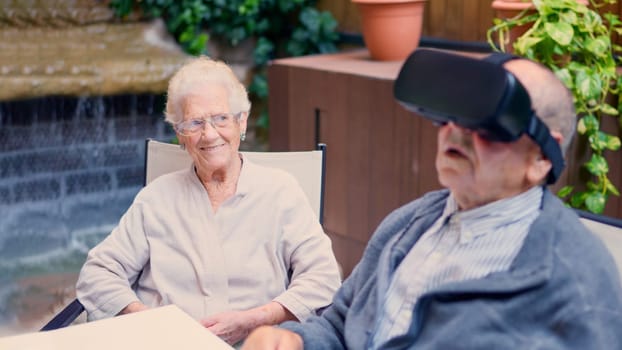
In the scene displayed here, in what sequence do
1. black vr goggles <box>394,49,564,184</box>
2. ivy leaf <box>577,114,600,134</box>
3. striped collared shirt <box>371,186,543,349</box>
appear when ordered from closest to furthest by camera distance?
black vr goggles <box>394,49,564,184</box> → striped collared shirt <box>371,186,543,349</box> → ivy leaf <box>577,114,600,134</box>

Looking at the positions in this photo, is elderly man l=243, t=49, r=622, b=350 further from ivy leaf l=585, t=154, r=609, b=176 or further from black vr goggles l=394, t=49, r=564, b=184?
ivy leaf l=585, t=154, r=609, b=176

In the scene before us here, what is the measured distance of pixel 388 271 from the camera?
1.32m

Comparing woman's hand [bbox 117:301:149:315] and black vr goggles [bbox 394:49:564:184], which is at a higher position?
black vr goggles [bbox 394:49:564:184]

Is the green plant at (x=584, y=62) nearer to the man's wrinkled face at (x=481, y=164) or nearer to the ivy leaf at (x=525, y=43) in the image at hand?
the ivy leaf at (x=525, y=43)

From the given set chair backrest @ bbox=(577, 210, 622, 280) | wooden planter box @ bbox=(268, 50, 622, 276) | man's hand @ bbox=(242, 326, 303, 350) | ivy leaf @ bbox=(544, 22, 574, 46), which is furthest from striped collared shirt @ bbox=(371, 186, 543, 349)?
wooden planter box @ bbox=(268, 50, 622, 276)

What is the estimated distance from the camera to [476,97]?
3.53ft

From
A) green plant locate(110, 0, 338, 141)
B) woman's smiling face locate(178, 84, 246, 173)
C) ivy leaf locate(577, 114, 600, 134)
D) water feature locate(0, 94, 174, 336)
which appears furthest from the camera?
green plant locate(110, 0, 338, 141)

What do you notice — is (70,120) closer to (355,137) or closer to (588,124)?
(355,137)

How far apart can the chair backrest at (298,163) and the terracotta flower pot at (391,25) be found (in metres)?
1.44

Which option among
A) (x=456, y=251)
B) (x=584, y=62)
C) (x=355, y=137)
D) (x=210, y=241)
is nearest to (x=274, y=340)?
(x=456, y=251)

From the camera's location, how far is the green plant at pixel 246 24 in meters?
4.58

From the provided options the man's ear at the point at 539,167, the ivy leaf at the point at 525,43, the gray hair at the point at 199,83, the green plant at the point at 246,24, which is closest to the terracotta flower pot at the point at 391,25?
the green plant at the point at 246,24

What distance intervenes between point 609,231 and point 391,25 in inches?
87.1

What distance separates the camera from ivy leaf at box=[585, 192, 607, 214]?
288 cm
